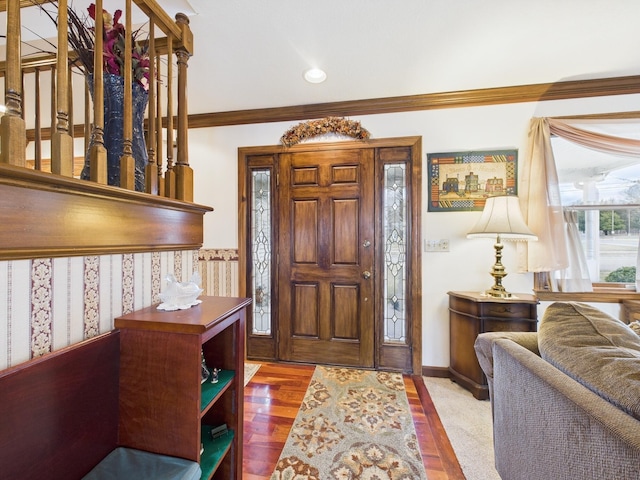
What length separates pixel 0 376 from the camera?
0.63m

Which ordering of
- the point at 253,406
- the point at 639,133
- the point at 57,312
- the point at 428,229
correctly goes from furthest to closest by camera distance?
the point at 428,229 < the point at 639,133 < the point at 253,406 < the point at 57,312

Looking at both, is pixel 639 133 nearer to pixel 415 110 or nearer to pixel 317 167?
pixel 415 110

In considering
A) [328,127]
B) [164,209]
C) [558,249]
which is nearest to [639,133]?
[558,249]

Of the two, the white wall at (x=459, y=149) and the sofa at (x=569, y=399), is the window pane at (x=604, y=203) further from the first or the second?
the sofa at (x=569, y=399)

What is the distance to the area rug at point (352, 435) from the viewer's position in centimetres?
143

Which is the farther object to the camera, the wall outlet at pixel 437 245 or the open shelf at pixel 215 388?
the wall outlet at pixel 437 245

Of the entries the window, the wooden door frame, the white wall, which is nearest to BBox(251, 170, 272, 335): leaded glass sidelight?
the wooden door frame

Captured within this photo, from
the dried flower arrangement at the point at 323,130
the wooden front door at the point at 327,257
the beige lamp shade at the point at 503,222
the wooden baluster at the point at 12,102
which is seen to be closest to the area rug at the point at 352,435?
the wooden front door at the point at 327,257

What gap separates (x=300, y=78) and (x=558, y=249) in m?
2.52

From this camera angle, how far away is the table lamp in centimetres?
205

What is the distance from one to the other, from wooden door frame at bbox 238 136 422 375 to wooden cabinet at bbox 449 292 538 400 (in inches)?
12.1

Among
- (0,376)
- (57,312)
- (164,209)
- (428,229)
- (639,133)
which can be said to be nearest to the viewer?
(0,376)

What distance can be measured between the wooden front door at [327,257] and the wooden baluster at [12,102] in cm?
206

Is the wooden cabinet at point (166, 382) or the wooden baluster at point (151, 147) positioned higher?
the wooden baluster at point (151, 147)
